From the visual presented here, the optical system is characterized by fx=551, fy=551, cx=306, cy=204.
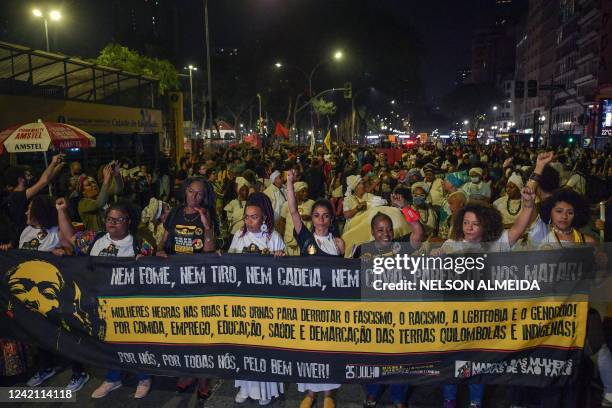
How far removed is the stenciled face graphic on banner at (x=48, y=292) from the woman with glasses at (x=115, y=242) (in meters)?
0.26

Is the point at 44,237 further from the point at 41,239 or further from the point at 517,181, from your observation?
the point at 517,181

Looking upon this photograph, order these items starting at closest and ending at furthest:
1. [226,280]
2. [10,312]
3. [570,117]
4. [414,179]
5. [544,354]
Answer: [544,354]
[226,280]
[10,312]
[414,179]
[570,117]

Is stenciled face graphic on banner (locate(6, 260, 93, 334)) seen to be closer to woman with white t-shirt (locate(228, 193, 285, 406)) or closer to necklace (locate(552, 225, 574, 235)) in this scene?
woman with white t-shirt (locate(228, 193, 285, 406))

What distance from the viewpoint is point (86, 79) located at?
755 inches

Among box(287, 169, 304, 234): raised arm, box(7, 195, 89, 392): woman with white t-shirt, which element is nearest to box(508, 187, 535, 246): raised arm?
box(287, 169, 304, 234): raised arm

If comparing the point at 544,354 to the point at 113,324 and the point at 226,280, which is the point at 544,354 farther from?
the point at 113,324

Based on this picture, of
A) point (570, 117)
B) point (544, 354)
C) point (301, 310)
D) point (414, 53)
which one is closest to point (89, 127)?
point (301, 310)

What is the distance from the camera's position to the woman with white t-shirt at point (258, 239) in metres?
4.57

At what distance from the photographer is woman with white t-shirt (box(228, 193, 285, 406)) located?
4566mm

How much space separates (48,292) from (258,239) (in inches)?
70.7

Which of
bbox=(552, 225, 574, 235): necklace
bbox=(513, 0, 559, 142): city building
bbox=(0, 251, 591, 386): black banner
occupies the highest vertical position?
bbox=(513, 0, 559, 142): city building

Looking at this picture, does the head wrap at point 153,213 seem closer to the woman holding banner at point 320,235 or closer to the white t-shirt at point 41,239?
the white t-shirt at point 41,239

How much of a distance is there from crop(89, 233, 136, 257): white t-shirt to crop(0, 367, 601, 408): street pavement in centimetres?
124

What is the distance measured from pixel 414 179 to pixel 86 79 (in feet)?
46.0
